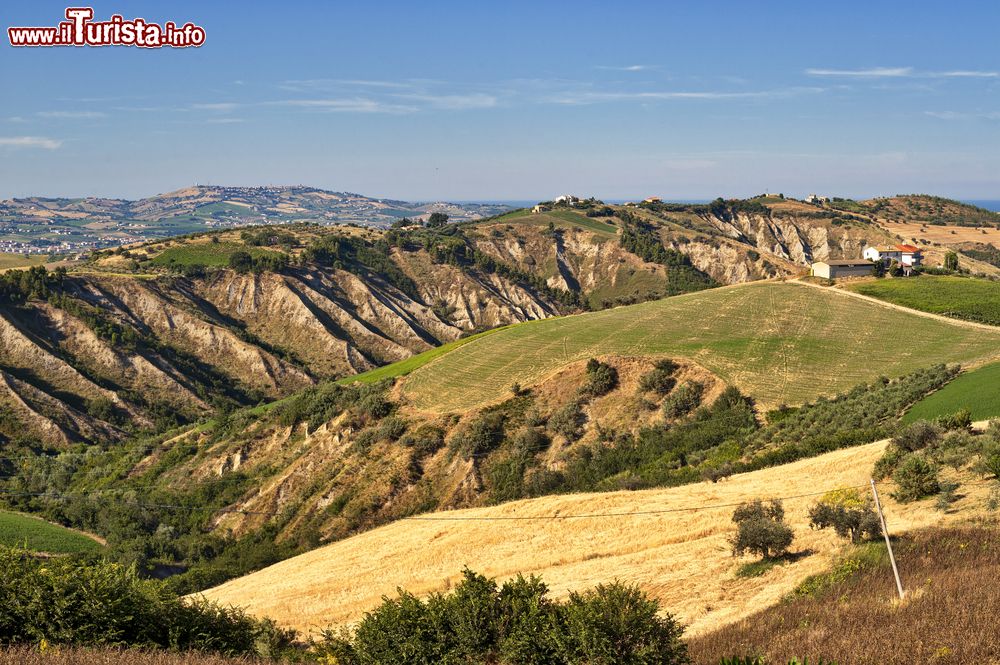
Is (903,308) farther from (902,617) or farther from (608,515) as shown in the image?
(902,617)

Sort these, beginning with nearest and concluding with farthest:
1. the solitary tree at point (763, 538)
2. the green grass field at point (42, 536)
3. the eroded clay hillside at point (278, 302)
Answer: the solitary tree at point (763, 538) < the green grass field at point (42, 536) < the eroded clay hillside at point (278, 302)

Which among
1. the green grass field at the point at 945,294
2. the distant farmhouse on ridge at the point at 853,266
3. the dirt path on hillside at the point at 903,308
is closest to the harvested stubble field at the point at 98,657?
the dirt path on hillside at the point at 903,308

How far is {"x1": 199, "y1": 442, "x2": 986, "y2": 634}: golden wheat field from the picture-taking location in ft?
80.7

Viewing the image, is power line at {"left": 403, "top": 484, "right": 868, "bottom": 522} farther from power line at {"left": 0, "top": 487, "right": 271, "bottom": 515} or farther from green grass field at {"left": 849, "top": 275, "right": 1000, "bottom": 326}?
green grass field at {"left": 849, "top": 275, "right": 1000, "bottom": 326}

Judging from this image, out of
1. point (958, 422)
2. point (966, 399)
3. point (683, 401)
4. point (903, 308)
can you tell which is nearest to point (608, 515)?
point (958, 422)

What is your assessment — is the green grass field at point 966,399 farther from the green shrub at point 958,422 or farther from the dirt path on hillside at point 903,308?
the dirt path on hillside at point 903,308

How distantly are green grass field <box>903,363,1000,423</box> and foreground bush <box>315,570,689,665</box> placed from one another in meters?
28.5

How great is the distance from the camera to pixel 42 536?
55.0 metres

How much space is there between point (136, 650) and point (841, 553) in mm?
20696

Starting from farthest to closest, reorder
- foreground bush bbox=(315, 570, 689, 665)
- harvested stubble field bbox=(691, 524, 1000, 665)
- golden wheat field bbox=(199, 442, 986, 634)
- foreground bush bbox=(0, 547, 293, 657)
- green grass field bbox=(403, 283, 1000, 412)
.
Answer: green grass field bbox=(403, 283, 1000, 412) → golden wheat field bbox=(199, 442, 986, 634) → foreground bush bbox=(0, 547, 293, 657) → foreground bush bbox=(315, 570, 689, 665) → harvested stubble field bbox=(691, 524, 1000, 665)

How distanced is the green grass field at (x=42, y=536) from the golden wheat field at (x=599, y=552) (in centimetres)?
1996

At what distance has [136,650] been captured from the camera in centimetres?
1783

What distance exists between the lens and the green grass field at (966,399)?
38178 mm

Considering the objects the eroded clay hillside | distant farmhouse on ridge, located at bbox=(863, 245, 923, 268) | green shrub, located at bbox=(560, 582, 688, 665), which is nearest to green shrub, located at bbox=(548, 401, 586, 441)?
green shrub, located at bbox=(560, 582, 688, 665)
